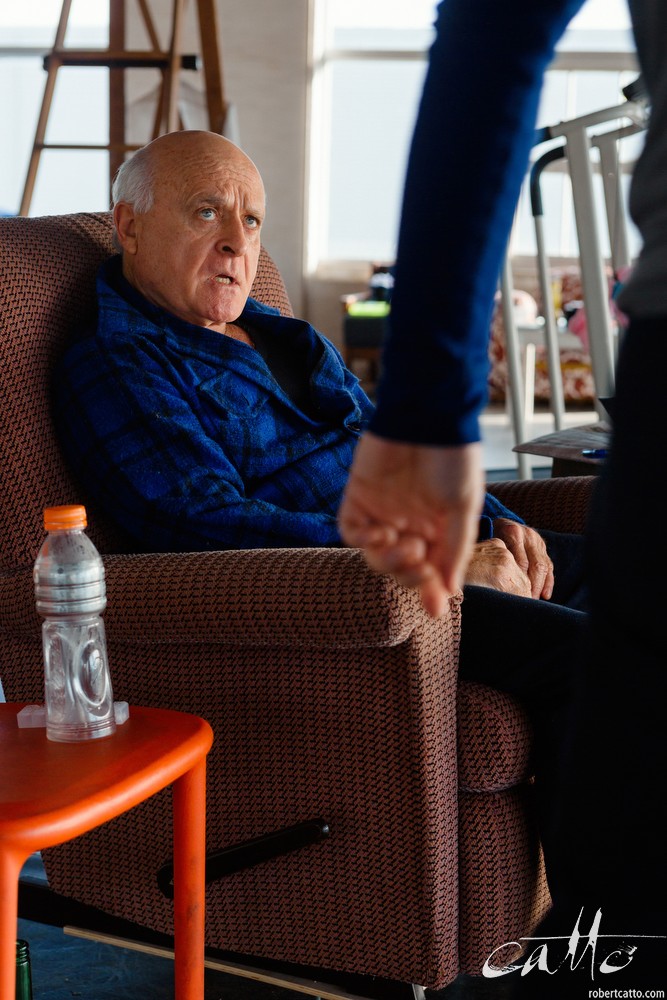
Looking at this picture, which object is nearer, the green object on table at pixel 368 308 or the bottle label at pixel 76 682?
the bottle label at pixel 76 682

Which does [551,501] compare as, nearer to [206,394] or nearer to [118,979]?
[206,394]

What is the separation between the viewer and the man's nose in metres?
1.74

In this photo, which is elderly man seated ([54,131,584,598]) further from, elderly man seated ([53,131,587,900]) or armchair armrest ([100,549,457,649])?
armchair armrest ([100,549,457,649])

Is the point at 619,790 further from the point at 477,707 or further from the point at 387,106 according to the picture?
the point at 387,106

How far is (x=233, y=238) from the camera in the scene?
1748 millimetres

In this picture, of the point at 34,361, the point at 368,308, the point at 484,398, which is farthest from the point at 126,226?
the point at 368,308

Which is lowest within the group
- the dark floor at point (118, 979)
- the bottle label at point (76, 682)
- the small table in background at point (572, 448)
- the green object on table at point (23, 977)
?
the dark floor at point (118, 979)

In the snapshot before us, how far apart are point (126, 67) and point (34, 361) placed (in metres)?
2.08

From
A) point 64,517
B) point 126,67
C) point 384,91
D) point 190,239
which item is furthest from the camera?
point 384,91

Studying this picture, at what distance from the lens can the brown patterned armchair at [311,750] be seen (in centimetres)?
128

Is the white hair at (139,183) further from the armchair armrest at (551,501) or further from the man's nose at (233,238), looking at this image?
the armchair armrest at (551,501)

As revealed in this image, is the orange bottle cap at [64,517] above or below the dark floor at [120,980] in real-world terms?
above

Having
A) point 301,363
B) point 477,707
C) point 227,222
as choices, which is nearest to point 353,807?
point 477,707

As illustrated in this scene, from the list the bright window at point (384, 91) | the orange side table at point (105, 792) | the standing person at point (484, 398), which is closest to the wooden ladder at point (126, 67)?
the orange side table at point (105, 792)
